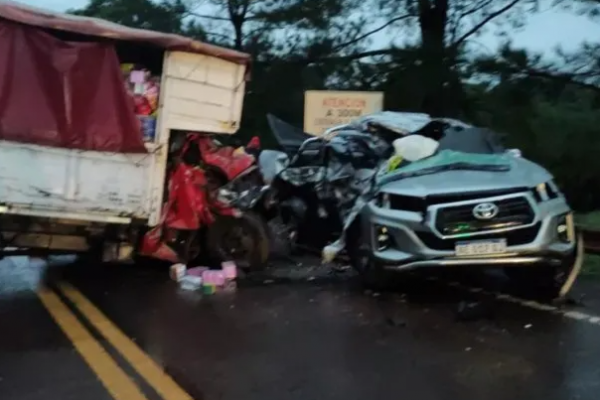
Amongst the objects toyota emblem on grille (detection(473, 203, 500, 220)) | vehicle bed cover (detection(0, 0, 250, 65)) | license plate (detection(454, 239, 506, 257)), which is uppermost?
vehicle bed cover (detection(0, 0, 250, 65))

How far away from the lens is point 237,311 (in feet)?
27.5

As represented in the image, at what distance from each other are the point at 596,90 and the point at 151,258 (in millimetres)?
6301

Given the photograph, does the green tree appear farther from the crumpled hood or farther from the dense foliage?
the crumpled hood

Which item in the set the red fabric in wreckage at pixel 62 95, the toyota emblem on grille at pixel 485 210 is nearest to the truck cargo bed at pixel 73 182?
the red fabric in wreckage at pixel 62 95

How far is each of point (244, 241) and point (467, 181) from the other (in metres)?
3.16

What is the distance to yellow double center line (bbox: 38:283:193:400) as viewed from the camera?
568 centimetres

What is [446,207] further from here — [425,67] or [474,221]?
[425,67]

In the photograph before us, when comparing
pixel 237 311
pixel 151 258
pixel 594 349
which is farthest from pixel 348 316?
pixel 151 258

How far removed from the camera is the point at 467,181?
8.47 meters

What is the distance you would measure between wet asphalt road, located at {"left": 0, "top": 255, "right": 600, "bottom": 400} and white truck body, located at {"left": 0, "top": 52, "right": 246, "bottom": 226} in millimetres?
842

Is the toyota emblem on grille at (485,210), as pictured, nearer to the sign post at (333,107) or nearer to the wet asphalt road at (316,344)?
the wet asphalt road at (316,344)

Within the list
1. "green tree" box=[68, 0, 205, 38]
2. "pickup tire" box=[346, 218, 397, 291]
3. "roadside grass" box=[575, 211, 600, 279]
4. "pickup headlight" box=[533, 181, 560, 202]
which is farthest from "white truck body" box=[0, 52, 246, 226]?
"green tree" box=[68, 0, 205, 38]

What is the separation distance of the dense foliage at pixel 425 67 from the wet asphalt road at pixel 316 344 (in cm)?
324

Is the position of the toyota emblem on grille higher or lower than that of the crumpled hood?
lower
